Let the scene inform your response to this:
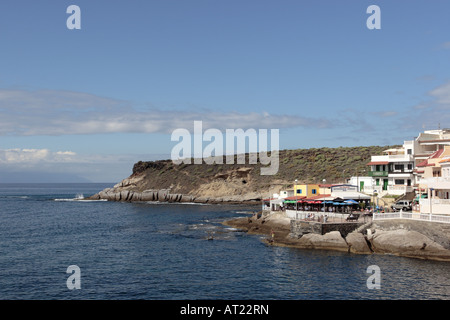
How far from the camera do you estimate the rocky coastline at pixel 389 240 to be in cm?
4159

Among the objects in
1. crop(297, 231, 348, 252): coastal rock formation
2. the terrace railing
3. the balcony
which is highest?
the balcony

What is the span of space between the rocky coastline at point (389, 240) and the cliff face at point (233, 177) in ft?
250

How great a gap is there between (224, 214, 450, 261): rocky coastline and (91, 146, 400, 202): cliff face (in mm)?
76118

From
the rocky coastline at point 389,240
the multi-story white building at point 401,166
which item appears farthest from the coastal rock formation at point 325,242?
the multi-story white building at point 401,166

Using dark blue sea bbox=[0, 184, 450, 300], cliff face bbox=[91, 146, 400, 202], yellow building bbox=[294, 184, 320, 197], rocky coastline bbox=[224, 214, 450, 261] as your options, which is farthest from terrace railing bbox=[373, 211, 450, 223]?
cliff face bbox=[91, 146, 400, 202]

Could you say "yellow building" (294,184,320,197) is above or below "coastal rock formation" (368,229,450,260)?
above

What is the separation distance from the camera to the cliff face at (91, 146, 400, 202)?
132625 millimetres

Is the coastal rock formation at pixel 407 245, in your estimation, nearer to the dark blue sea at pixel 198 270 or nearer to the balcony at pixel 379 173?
the dark blue sea at pixel 198 270

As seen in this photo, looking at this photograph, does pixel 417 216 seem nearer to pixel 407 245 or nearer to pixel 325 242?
pixel 407 245

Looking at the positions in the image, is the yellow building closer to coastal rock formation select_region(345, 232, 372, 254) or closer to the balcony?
the balcony
